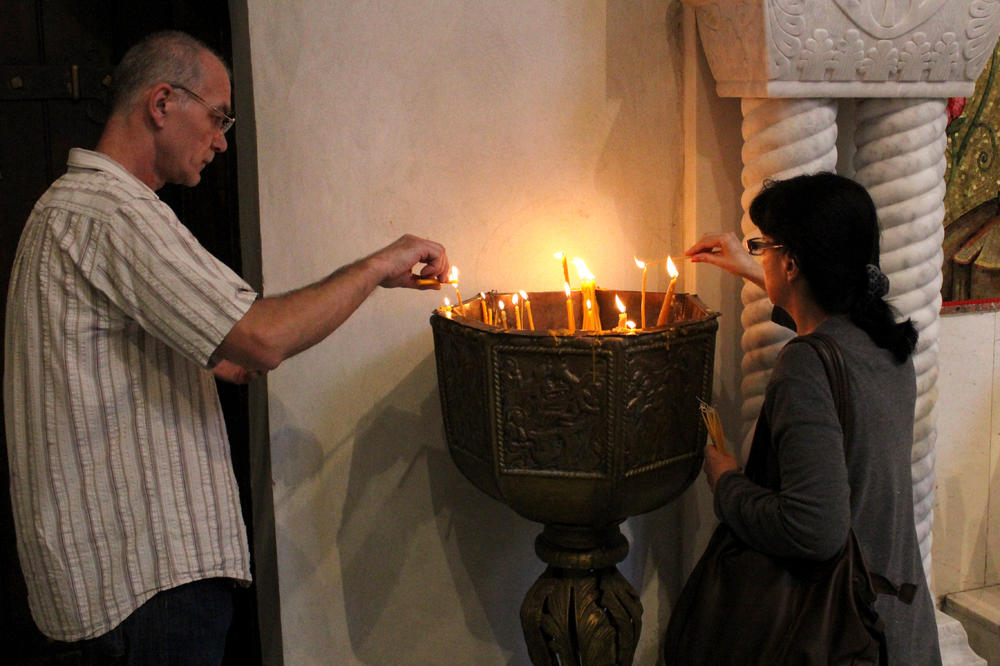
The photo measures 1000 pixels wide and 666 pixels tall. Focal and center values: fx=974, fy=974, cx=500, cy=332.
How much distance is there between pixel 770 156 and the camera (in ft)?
7.83

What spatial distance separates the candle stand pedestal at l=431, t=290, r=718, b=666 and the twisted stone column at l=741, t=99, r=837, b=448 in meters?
0.30

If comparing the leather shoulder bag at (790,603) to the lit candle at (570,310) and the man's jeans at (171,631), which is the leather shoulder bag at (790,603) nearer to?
the lit candle at (570,310)

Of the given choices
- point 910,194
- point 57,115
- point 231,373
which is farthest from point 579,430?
point 57,115

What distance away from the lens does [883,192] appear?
8.06ft

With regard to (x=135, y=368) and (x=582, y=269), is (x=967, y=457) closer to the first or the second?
(x=582, y=269)

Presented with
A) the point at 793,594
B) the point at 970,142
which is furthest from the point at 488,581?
the point at 970,142

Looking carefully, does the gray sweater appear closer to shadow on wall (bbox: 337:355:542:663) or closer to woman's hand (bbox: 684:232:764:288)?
woman's hand (bbox: 684:232:764:288)

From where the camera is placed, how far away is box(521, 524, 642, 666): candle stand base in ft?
7.33

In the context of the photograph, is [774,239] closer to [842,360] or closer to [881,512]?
[842,360]

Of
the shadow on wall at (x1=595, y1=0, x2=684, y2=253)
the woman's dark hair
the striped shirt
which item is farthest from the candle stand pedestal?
the striped shirt

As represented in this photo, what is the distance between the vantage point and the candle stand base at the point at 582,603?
7.33 ft

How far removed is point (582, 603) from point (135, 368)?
1.15 metres

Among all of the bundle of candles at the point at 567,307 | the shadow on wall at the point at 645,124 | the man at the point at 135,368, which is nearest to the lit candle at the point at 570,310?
the bundle of candles at the point at 567,307

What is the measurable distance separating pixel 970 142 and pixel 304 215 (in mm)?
1972
